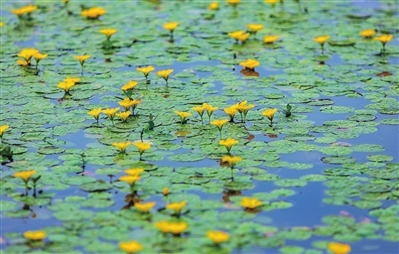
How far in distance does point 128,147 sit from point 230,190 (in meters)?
0.84

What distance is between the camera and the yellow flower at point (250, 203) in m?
3.78

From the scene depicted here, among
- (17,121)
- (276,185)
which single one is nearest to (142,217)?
(276,185)

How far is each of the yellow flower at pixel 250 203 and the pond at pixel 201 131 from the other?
0.02m

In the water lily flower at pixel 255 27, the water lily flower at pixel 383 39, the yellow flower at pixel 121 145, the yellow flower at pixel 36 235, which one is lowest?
the yellow flower at pixel 36 235

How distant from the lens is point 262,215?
12.4ft

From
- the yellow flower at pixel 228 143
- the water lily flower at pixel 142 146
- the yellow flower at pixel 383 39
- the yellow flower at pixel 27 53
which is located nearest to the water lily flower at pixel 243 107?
the yellow flower at pixel 228 143

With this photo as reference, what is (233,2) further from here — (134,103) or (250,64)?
(134,103)

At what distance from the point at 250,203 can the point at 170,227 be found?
49 centimetres

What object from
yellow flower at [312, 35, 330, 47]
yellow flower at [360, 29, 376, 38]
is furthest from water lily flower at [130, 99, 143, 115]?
yellow flower at [360, 29, 376, 38]

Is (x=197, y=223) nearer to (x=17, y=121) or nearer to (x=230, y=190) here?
(x=230, y=190)

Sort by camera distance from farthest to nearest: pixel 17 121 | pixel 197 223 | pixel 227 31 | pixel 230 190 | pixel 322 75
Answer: pixel 227 31, pixel 322 75, pixel 17 121, pixel 230 190, pixel 197 223

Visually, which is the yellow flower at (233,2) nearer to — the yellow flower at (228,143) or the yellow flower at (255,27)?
the yellow flower at (255,27)

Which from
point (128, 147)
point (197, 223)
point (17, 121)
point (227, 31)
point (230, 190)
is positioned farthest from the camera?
point (227, 31)

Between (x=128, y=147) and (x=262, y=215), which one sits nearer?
(x=262, y=215)
